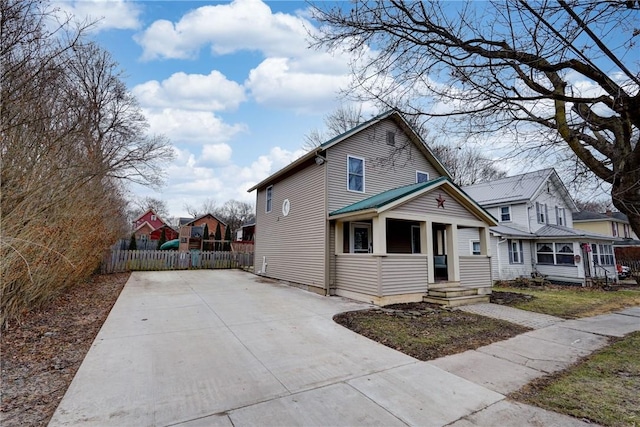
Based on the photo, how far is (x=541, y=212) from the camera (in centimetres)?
1898

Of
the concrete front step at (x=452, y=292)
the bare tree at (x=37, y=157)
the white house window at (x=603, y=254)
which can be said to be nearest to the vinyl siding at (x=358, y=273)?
the concrete front step at (x=452, y=292)

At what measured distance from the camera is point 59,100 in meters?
6.20

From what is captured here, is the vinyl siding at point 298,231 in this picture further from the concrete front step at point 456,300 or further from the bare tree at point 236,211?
the bare tree at point 236,211

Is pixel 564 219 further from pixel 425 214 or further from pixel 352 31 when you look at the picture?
pixel 352 31

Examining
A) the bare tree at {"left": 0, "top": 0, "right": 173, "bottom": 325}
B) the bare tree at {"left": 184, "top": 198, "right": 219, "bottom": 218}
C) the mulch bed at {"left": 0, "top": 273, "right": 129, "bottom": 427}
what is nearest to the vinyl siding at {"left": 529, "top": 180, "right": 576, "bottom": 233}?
the mulch bed at {"left": 0, "top": 273, "right": 129, "bottom": 427}

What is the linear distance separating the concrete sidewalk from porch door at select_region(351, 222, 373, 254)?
4521 millimetres

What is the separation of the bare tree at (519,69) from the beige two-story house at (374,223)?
123 inches

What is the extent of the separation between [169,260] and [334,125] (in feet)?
49.3

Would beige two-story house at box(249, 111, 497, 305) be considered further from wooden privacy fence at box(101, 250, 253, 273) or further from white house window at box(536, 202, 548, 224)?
white house window at box(536, 202, 548, 224)

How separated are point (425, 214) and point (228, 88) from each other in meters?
10.1

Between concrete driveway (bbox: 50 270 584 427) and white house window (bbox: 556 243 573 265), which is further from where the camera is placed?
white house window (bbox: 556 243 573 265)

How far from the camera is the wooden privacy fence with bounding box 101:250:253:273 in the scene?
16.1 meters

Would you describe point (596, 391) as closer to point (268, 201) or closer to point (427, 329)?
point (427, 329)

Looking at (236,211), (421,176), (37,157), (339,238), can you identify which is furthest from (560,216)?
→ (236,211)
